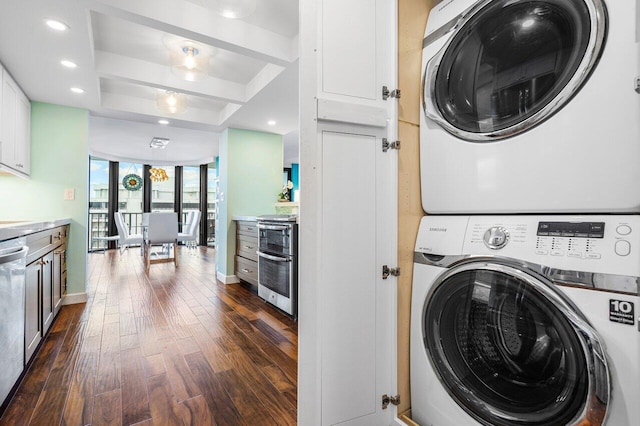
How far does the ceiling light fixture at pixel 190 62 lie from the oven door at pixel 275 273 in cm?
177

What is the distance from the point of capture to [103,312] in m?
3.08

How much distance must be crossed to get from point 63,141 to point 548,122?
14.2 feet

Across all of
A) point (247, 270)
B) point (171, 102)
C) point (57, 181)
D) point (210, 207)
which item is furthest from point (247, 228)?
point (210, 207)

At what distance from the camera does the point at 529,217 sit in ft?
3.52

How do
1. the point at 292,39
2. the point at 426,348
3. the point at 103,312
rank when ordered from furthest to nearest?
the point at 103,312, the point at 292,39, the point at 426,348

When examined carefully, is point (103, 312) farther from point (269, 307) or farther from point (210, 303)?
point (269, 307)

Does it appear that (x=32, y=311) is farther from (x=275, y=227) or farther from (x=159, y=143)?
(x=159, y=143)

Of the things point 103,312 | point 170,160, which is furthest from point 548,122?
point 170,160

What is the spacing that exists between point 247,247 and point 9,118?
2472 millimetres

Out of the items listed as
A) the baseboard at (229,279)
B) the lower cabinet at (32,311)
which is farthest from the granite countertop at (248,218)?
the lower cabinet at (32,311)

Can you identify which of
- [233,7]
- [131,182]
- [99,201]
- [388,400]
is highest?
[233,7]

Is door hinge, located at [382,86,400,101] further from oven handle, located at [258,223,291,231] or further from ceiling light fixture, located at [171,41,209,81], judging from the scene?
ceiling light fixture, located at [171,41,209,81]

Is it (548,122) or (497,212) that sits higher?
(548,122)

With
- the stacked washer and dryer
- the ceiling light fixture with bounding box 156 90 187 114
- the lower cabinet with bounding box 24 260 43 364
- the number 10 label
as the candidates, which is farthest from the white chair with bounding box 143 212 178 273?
the number 10 label
